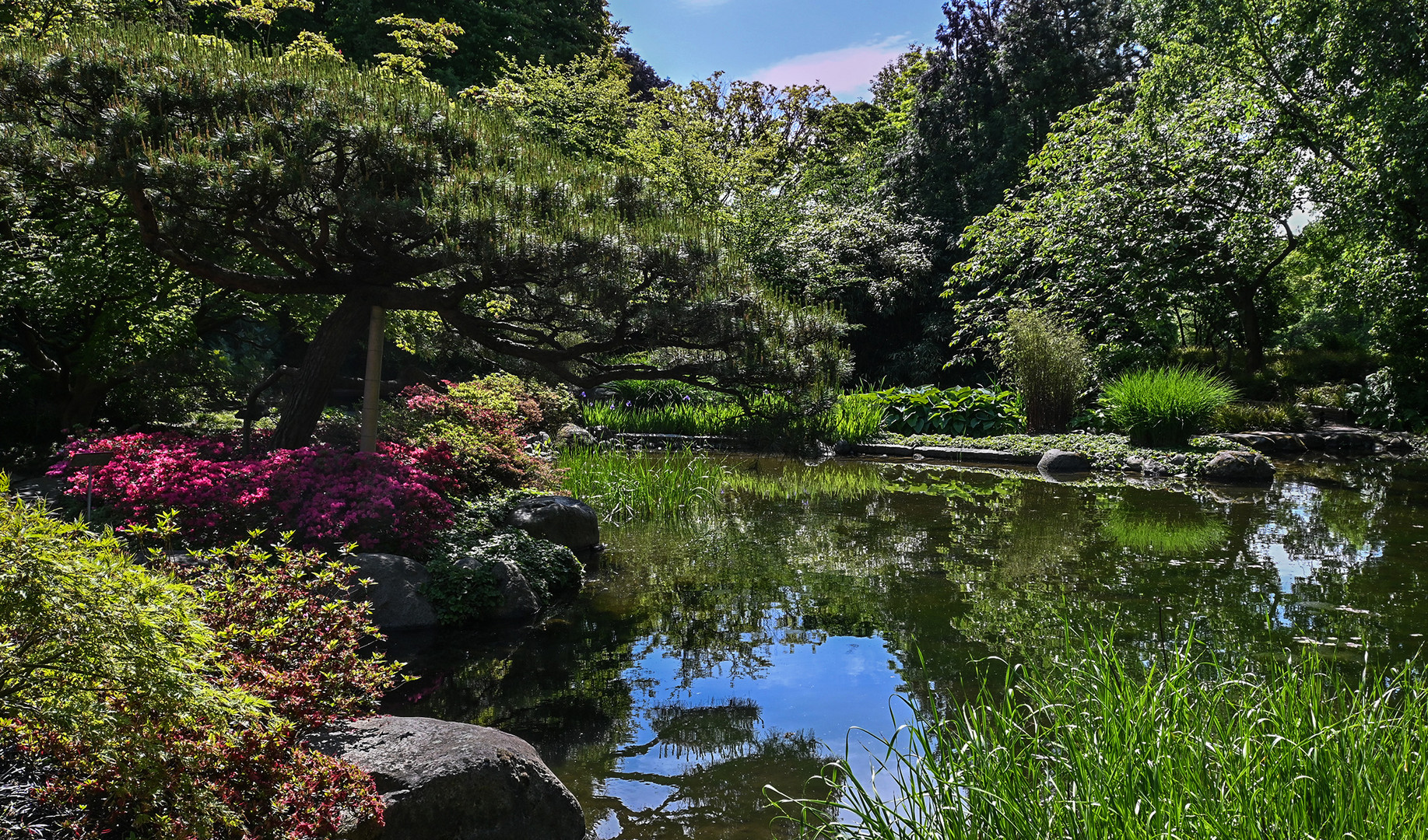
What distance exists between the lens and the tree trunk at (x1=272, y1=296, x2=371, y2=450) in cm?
688

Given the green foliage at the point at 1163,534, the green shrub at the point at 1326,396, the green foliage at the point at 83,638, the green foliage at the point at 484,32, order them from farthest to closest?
the green foliage at the point at 484,32
the green shrub at the point at 1326,396
the green foliage at the point at 1163,534
the green foliage at the point at 83,638

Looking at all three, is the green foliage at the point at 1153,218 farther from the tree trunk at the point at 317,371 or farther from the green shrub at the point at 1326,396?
the tree trunk at the point at 317,371

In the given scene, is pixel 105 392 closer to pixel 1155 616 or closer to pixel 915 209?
pixel 1155 616

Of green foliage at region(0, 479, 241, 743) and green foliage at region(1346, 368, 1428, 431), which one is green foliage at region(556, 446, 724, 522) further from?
green foliage at region(1346, 368, 1428, 431)

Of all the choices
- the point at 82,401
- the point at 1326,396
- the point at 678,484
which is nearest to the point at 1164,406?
the point at 1326,396

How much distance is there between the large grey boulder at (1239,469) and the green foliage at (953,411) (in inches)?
166

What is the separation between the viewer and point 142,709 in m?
1.79

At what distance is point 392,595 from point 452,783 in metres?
2.57

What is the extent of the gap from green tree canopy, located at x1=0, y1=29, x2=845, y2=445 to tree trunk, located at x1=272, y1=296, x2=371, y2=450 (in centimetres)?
2

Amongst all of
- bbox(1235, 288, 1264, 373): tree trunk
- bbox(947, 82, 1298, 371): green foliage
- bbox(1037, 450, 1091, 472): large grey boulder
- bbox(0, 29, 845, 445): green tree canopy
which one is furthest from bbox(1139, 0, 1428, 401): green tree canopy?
bbox(0, 29, 845, 445): green tree canopy

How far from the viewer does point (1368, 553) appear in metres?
6.78

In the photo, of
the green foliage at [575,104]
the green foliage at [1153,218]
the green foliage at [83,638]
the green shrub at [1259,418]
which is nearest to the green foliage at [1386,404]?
the green shrub at [1259,418]

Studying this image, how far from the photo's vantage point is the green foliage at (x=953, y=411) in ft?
50.1

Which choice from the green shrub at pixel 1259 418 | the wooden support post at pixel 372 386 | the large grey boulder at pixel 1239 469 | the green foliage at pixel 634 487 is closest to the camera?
the wooden support post at pixel 372 386
